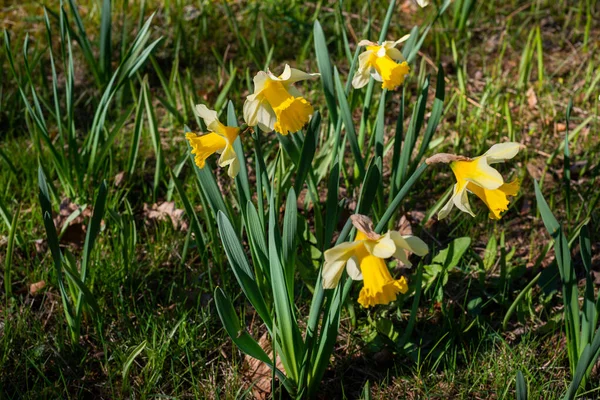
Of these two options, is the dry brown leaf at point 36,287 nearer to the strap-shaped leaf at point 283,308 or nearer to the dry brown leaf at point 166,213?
the dry brown leaf at point 166,213

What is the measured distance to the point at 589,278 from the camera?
168 cm

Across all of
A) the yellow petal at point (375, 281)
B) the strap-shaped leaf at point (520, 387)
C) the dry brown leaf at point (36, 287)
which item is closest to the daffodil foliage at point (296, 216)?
the yellow petal at point (375, 281)

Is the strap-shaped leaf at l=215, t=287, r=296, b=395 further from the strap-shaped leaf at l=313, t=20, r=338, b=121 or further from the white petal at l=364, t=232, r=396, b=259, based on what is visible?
the strap-shaped leaf at l=313, t=20, r=338, b=121

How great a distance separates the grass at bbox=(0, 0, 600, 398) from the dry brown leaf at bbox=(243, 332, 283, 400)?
26 mm

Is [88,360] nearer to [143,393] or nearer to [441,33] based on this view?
[143,393]

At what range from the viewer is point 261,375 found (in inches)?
73.6

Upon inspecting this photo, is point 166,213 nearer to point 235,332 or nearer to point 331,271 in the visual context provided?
point 235,332

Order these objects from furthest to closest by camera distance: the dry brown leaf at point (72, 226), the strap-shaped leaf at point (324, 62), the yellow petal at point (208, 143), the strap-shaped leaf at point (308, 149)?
the dry brown leaf at point (72, 226) → the strap-shaped leaf at point (324, 62) → the strap-shaped leaf at point (308, 149) → the yellow petal at point (208, 143)

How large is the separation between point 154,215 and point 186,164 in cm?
33

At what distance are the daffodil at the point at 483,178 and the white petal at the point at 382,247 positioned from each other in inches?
7.2

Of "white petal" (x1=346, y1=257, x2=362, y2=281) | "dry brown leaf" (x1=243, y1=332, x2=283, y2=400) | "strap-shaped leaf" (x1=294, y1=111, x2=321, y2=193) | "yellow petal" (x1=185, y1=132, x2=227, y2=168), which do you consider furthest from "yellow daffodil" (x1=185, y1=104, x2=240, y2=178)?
"dry brown leaf" (x1=243, y1=332, x2=283, y2=400)

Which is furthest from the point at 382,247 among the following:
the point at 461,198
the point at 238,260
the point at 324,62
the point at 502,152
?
the point at 324,62

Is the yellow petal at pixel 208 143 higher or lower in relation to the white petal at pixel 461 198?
higher

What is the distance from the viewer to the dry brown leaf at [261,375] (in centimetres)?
183
